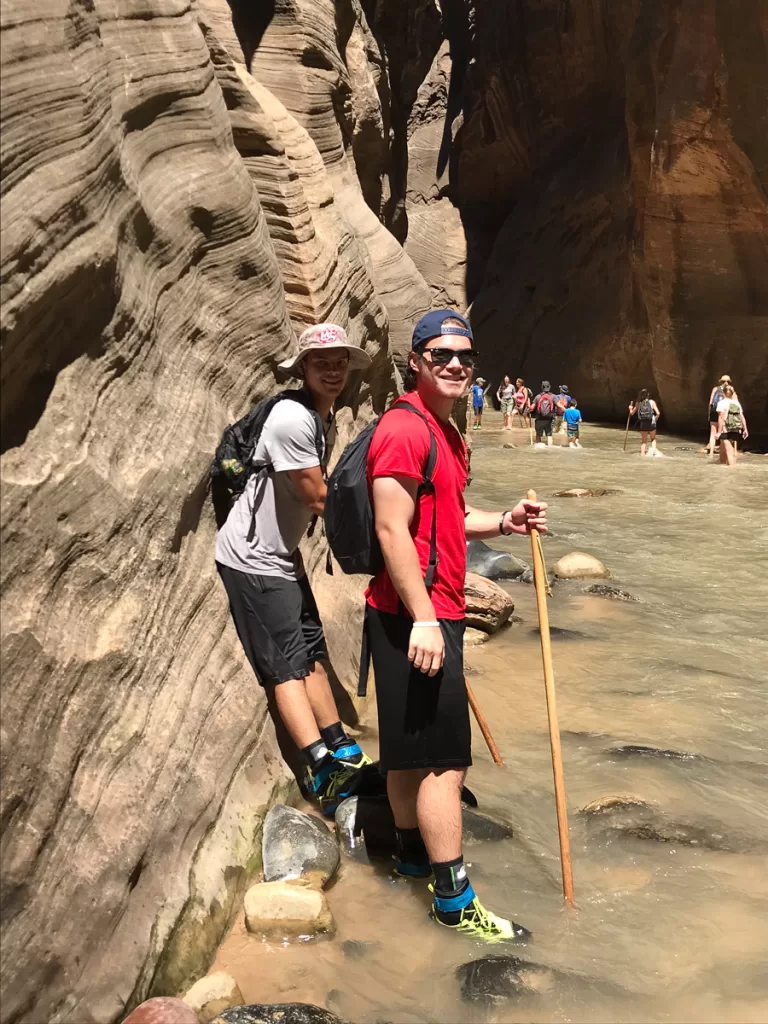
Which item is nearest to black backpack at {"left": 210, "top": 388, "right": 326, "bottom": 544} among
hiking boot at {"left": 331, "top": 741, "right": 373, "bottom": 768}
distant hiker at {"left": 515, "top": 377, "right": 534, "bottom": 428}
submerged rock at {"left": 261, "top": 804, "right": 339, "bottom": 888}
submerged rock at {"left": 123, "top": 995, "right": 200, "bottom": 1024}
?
hiking boot at {"left": 331, "top": 741, "right": 373, "bottom": 768}

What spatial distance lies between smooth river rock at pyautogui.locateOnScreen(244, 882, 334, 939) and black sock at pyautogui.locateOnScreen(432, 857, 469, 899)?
40 cm

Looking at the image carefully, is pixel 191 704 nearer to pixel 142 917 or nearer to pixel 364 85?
pixel 142 917

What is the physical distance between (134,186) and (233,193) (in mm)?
1188

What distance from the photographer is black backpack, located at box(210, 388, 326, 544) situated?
399 cm

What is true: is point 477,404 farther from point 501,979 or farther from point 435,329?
point 501,979

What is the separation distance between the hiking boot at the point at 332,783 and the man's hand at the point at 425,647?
1.17m

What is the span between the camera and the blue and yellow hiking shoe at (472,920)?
321 centimetres

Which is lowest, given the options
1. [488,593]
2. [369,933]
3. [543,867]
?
[488,593]

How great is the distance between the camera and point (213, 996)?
281cm

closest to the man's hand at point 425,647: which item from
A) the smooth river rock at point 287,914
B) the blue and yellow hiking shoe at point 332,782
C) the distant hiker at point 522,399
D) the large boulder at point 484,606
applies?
the smooth river rock at point 287,914

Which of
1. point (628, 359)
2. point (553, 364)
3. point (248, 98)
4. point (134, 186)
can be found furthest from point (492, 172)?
point (134, 186)

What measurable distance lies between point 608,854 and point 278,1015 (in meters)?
1.71

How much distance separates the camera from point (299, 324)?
6.61 meters

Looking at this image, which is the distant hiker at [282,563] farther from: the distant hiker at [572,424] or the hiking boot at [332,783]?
the distant hiker at [572,424]
